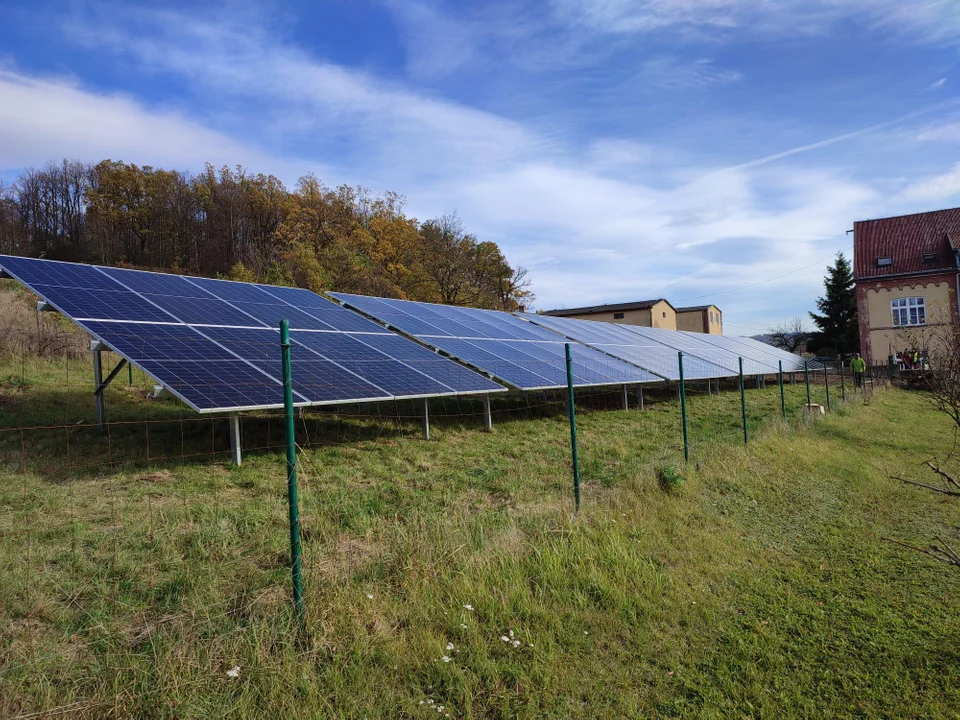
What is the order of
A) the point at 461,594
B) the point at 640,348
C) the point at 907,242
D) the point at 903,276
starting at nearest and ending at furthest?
the point at 461,594, the point at 640,348, the point at 903,276, the point at 907,242

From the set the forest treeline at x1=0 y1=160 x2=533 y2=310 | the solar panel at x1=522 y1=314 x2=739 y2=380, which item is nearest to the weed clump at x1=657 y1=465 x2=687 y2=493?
the solar panel at x1=522 y1=314 x2=739 y2=380

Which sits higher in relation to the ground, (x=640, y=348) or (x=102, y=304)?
(x=102, y=304)

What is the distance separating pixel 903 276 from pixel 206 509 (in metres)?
45.6

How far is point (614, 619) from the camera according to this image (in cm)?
453

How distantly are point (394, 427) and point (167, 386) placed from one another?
5.01 metres

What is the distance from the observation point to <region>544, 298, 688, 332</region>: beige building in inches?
2169

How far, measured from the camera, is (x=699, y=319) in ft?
221

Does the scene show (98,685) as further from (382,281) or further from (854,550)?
(382,281)

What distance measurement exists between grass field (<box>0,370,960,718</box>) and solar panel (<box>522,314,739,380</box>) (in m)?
9.10

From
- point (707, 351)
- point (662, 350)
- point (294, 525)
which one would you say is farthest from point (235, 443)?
point (707, 351)

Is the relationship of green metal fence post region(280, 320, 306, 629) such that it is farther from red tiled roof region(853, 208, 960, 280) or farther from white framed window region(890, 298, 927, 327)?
red tiled roof region(853, 208, 960, 280)

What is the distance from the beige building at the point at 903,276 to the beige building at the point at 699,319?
966 inches

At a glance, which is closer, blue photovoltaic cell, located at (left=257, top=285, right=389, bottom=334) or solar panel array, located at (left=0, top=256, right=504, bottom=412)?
solar panel array, located at (left=0, top=256, right=504, bottom=412)

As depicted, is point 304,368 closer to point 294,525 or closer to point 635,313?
point 294,525
